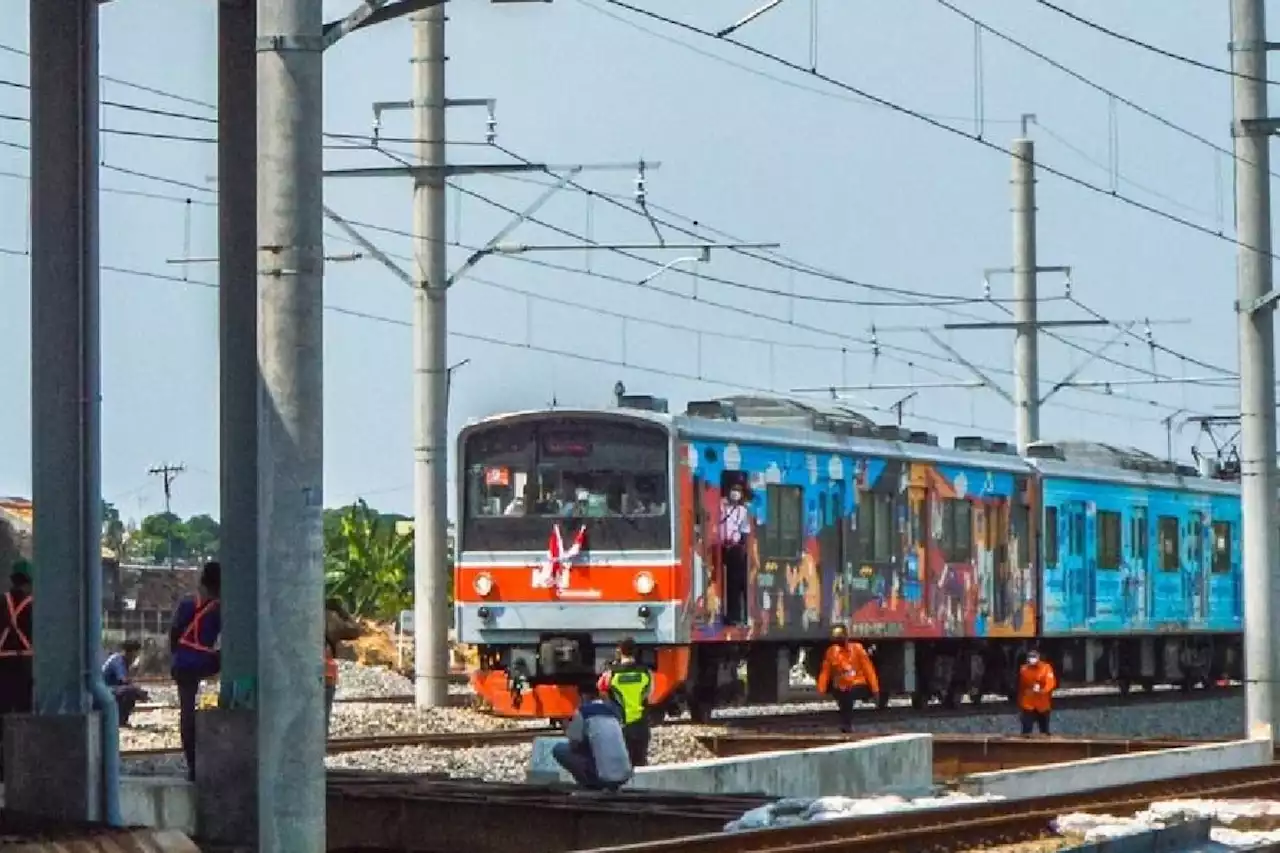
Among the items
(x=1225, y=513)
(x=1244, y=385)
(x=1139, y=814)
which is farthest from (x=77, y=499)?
(x=1225, y=513)

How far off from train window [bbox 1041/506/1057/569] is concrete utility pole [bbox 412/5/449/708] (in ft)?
27.7

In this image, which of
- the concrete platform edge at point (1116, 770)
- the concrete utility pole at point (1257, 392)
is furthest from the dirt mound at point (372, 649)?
the concrete platform edge at point (1116, 770)

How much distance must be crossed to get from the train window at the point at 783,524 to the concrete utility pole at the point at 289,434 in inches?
660

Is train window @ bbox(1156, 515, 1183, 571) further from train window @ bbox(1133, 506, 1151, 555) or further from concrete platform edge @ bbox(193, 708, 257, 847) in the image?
concrete platform edge @ bbox(193, 708, 257, 847)

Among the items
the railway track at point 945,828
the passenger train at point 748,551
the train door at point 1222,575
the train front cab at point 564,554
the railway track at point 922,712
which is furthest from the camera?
the train door at point 1222,575

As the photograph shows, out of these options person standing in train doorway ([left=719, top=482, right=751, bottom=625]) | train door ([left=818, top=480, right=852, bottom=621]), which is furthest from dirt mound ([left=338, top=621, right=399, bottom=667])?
person standing in train doorway ([left=719, top=482, right=751, bottom=625])

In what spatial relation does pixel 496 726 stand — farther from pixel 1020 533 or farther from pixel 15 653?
pixel 15 653

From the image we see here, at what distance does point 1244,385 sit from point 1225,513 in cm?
1590

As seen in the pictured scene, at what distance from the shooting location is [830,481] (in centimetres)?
3009

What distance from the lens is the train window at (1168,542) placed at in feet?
130

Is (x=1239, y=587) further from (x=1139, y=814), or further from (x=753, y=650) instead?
(x=1139, y=814)

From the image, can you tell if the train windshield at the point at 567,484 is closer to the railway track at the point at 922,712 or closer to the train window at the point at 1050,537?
the railway track at the point at 922,712

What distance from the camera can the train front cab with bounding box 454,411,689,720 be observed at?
2741 centimetres

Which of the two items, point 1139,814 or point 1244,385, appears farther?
point 1244,385
